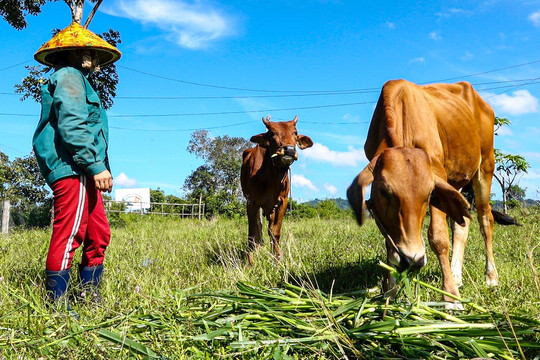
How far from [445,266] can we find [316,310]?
1755mm

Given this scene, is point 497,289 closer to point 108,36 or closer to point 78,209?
point 78,209

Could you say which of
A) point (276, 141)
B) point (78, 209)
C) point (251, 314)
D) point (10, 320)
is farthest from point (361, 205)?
point (276, 141)

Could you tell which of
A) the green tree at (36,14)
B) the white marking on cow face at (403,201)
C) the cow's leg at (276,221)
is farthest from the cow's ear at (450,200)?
the green tree at (36,14)

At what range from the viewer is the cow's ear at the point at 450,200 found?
3381 millimetres

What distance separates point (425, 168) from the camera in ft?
10.8

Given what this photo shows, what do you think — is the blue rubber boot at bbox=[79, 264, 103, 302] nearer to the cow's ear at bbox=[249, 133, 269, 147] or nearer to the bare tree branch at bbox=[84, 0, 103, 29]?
the cow's ear at bbox=[249, 133, 269, 147]

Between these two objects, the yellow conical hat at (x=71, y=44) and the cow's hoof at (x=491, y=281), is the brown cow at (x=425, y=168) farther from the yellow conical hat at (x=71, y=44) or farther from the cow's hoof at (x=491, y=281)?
the yellow conical hat at (x=71, y=44)

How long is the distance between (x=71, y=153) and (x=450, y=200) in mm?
3045

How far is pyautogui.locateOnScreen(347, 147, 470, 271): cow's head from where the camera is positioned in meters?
3.15

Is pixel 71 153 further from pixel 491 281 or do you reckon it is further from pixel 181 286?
pixel 491 281

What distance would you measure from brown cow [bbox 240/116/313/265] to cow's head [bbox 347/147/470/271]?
3419mm

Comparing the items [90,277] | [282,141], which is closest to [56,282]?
[90,277]

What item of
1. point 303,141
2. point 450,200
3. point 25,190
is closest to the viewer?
point 450,200

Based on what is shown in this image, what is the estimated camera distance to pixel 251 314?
2.79 m
